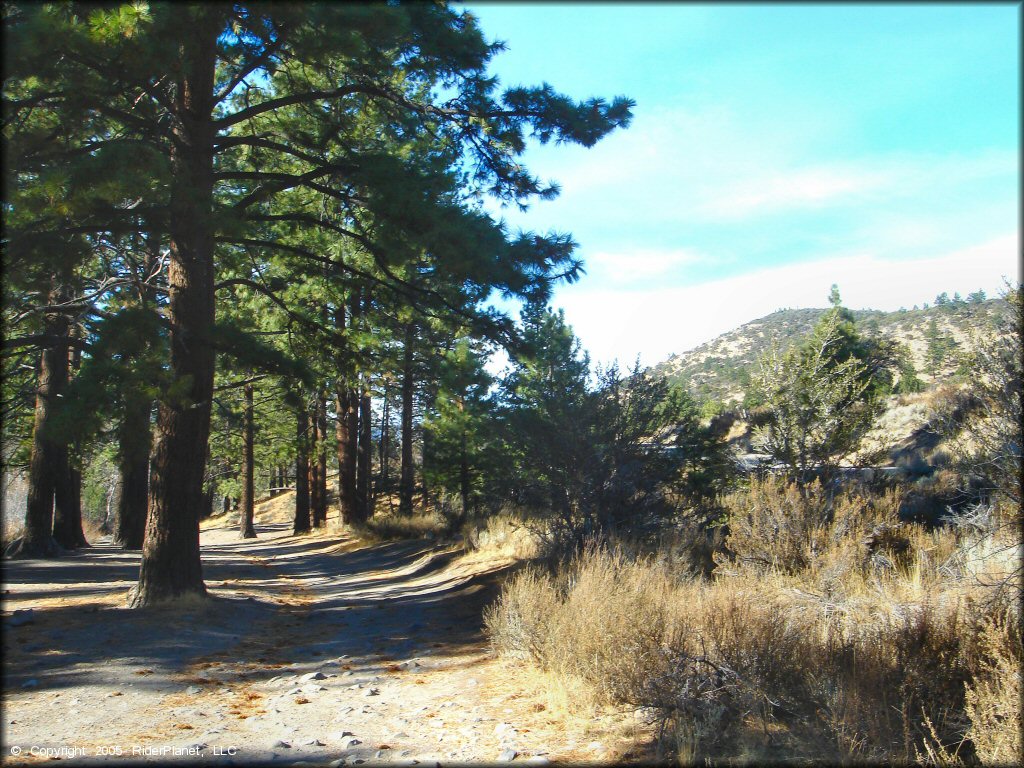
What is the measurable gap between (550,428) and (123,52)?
22.8 ft

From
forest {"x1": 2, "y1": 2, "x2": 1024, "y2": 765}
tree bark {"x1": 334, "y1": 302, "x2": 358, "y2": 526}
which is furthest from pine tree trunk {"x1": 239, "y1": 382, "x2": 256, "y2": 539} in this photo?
forest {"x1": 2, "y1": 2, "x2": 1024, "y2": 765}

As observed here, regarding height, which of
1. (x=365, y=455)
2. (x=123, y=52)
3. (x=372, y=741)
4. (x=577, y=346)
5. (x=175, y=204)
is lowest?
(x=372, y=741)

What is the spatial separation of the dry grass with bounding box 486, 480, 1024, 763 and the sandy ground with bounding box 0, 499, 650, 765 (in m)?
0.39

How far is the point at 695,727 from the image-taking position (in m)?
4.57

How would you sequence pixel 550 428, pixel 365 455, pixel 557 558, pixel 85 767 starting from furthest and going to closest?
pixel 365 455
pixel 550 428
pixel 557 558
pixel 85 767

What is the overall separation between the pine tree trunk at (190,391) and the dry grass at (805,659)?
503 cm

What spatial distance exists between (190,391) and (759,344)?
41.0 ft

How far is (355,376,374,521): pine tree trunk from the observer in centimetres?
2528

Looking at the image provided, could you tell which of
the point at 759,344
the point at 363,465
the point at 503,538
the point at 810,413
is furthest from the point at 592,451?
the point at 363,465

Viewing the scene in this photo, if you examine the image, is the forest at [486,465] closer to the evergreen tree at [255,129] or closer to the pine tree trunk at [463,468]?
the evergreen tree at [255,129]

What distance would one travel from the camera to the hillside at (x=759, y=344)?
16438 mm

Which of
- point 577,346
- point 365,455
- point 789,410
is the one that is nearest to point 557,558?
point 577,346

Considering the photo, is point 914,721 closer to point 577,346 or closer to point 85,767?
point 85,767

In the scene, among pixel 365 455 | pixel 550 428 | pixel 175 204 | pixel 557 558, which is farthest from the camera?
pixel 365 455
